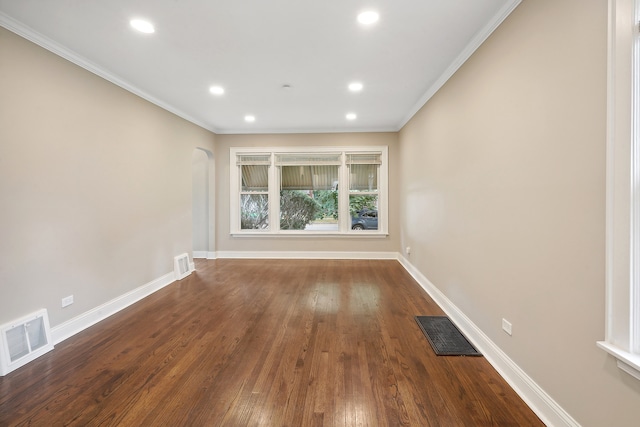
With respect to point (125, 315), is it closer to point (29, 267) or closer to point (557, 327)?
point (29, 267)

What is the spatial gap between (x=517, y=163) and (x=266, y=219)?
493cm

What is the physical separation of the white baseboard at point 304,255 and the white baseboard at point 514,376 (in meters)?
2.64

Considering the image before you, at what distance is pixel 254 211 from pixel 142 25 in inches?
163

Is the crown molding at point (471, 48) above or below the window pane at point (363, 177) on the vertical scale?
above

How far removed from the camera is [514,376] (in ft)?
6.22

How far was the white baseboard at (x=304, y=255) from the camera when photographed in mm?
5820

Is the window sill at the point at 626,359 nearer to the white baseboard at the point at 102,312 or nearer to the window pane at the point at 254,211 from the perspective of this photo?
the white baseboard at the point at 102,312

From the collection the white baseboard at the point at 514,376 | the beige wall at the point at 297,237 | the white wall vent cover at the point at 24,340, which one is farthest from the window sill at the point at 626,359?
the beige wall at the point at 297,237

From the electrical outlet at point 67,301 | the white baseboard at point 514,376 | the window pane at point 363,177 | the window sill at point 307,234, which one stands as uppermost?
the window pane at point 363,177

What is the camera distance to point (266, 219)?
607 cm

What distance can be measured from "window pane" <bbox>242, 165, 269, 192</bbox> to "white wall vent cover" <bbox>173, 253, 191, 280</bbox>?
205 centimetres

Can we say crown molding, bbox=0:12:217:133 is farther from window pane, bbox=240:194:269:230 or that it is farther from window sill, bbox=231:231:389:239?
window sill, bbox=231:231:389:239

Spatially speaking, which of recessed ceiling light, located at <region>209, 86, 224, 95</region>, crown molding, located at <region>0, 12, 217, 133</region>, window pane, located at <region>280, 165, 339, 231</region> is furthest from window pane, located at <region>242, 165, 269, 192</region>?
recessed ceiling light, located at <region>209, 86, 224, 95</region>

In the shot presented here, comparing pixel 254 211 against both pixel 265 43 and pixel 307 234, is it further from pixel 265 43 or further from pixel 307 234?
pixel 265 43
